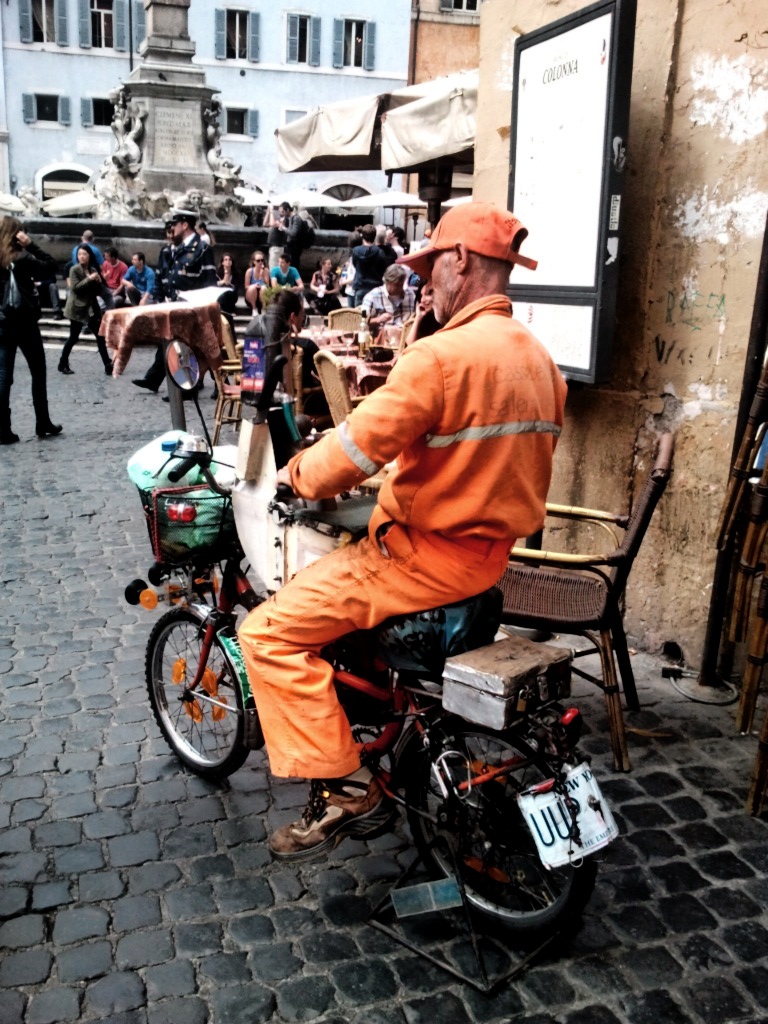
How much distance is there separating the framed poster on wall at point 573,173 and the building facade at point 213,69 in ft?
117

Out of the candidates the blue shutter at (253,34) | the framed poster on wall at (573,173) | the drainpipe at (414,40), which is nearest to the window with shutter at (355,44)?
the drainpipe at (414,40)

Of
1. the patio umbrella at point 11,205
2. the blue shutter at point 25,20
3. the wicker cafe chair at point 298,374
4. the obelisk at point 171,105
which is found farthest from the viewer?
the blue shutter at point 25,20

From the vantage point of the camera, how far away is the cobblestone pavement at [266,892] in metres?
2.70

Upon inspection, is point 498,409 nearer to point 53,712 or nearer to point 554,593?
point 554,593

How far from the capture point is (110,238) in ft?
62.6

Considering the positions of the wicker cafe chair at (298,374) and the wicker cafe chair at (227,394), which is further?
the wicker cafe chair at (227,394)

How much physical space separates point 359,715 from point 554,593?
1303 mm

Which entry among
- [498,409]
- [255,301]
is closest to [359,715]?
[498,409]

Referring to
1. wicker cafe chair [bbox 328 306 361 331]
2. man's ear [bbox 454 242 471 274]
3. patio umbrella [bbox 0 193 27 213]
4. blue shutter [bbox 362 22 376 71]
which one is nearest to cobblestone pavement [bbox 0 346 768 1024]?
man's ear [bbox 454 242 471 274]

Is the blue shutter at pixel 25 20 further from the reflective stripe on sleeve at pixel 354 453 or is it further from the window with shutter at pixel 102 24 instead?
the reflective stripe on sleeve at pixel 354 453

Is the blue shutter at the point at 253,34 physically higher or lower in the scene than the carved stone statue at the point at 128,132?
higher

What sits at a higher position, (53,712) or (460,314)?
(460,314)

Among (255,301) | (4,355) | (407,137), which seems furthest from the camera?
(255,301)

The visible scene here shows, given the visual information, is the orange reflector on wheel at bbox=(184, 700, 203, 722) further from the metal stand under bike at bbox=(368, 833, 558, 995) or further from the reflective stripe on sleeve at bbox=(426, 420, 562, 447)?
the reflective stripe on sleeve at bbox=(426, 420, 562, 447)
